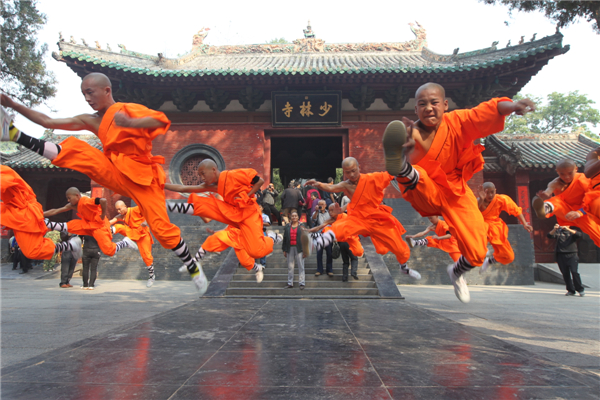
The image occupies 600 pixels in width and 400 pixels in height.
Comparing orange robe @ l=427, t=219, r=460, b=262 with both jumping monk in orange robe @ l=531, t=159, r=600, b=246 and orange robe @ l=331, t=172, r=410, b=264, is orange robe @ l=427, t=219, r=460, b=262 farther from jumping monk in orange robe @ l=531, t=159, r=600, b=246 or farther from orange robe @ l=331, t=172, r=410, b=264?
jumping monk in orange robe @ l=531, t=159, r=600, b=246

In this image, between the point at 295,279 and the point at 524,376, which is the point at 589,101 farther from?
the point at 524,376

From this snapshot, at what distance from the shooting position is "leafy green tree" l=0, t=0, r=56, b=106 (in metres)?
13.9

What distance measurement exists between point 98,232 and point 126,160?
13.1ft

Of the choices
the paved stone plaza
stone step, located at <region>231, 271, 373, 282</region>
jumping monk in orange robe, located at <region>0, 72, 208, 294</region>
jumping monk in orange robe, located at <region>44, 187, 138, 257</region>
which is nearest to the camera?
the paved stone plaza

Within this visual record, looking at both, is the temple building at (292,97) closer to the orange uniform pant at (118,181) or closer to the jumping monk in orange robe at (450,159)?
the jumping monk in orange robe at (450,159)

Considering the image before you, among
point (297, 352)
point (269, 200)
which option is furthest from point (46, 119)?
point (269, 200)

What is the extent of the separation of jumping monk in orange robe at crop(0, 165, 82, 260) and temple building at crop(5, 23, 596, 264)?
7.19 metres

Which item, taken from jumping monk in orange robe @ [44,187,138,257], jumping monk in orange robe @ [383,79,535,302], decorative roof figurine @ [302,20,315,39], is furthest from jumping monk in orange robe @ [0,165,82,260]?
decorative roof figurine @ [302,20,315,39]

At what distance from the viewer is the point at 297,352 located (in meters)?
3.25

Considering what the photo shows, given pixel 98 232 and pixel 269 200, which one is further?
pixel 269 200

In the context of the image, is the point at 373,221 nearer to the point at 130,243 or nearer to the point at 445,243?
the point at 445,243

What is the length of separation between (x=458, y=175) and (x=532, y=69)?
9226mm

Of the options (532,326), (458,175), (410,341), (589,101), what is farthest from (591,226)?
(589,101)

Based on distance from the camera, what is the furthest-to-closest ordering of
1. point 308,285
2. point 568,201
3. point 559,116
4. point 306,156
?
point 559,116 < point 306,156 < point 308,285 < point 568,201
